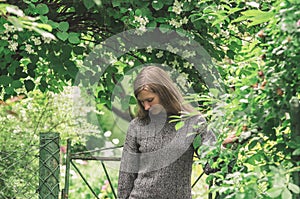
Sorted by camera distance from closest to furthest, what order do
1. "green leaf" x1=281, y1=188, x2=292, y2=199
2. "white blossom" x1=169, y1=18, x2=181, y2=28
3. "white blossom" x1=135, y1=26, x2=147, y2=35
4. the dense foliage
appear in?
"green leaf" x1=281, y1=188, x2=292, y2=199
the dense foliage
"white blossom" x1=135, y1=26, x2=147, y2=35
"white blossom" x1=169, y1=18, x2=181, y2=28

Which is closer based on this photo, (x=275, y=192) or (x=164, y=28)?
(x=275, y=192)

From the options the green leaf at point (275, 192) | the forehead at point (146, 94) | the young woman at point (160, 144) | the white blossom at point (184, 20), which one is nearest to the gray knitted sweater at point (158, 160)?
the young woman at point (160, 144)

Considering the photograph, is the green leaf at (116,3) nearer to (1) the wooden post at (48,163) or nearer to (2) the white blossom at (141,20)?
(2) the white blossom at (141,20)

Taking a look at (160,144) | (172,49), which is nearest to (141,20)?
(172,49)

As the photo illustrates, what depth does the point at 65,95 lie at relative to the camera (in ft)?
17.2

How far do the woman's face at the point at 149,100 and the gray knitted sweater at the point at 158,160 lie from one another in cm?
9

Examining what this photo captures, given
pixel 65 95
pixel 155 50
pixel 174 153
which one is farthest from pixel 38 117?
pixel 174 153

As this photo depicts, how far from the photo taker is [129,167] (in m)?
2.98

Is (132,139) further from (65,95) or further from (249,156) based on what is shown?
(65,95)

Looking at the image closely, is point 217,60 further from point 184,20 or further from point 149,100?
point 149,100

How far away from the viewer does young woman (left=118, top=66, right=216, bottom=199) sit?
2.84m

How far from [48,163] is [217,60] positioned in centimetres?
113

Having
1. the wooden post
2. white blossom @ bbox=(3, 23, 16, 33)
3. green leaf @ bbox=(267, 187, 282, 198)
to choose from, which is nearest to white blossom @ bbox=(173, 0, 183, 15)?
white blossom @ bbox=(3, 23, 16, 33)

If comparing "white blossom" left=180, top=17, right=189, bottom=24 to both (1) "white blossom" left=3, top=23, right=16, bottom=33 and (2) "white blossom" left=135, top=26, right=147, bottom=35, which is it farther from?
(1) "white blossom" left=3, top=23, right=16, bottom=33
